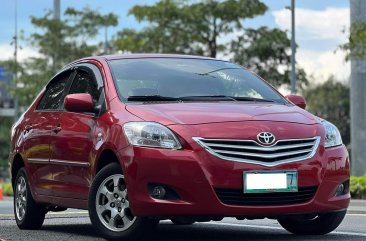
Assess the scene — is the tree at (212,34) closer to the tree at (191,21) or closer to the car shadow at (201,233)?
the tree at (191,21)

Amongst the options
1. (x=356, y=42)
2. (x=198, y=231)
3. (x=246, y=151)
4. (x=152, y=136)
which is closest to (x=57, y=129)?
(x=198, y=231)

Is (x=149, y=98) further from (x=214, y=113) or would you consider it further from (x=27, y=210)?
(x=27, y=210)

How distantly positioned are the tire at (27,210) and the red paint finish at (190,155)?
110cm

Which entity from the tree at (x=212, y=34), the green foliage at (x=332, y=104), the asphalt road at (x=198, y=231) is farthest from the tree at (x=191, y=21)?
the green foliage at (x=332, y=104)

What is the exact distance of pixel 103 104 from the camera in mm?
7914

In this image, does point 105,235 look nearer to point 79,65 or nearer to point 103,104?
point 103,104

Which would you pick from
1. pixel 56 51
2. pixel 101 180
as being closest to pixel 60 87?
pixel 101 180

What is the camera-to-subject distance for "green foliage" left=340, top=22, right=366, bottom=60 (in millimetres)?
22562

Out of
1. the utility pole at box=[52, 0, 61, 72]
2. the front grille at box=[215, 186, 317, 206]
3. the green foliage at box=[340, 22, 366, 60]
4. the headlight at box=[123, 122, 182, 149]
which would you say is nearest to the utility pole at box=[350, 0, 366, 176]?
the green foliage at box=[340, 22, 366, 60]

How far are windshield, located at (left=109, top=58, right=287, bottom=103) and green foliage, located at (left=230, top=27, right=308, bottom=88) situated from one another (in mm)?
29201

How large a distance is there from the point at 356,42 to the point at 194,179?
53.9 feet

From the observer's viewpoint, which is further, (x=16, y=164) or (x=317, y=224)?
(x=16, y=164)

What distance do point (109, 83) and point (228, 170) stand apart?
1.62 meters

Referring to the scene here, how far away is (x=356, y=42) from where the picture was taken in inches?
896
